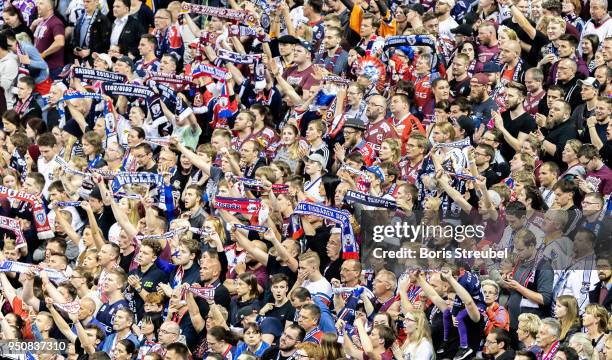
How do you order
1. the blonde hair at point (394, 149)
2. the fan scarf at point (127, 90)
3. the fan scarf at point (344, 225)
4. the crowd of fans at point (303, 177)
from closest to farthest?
the crowd of fans at point (303, 177) < the fan scarf at point (344, 225) < the blonde hair at point (394, 149) < the fan scarf at point (127, 90)

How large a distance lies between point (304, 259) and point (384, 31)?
16.8ft

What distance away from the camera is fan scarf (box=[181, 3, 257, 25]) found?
67.5ft

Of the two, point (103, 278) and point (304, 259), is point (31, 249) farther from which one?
point (304, 259)

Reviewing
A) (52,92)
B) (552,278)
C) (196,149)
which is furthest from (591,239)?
(52,92)

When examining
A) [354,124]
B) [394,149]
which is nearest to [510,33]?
[354,124]

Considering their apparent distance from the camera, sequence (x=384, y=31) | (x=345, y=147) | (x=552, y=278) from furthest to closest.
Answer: (x=384, y=31) → (x=345, y=147) → (x=552, y=278)

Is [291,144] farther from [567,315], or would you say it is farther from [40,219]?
[567,315]

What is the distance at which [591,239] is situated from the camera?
1608 centimetres

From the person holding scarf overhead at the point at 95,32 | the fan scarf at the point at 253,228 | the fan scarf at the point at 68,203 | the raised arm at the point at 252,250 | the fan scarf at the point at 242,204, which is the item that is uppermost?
the fan scarf at the point at 242,204

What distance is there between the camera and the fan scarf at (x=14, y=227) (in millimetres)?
18844

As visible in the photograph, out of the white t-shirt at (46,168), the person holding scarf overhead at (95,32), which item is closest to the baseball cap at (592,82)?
the white t-shirt at (46,168)

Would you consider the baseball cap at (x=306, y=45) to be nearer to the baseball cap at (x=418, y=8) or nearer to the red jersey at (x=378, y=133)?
the baseball cap at (x=418, y=8)

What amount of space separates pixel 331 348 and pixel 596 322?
2.13 m

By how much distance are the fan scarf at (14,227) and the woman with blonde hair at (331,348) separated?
4.48m
